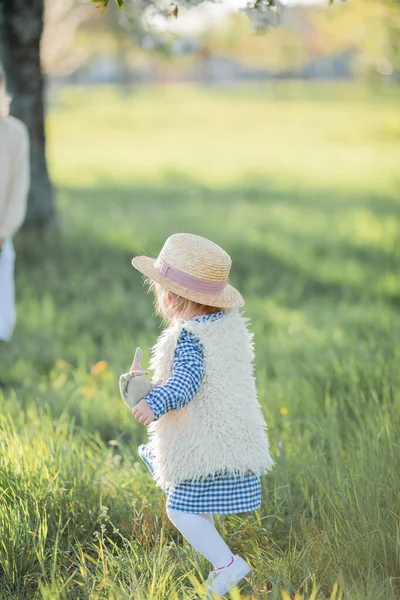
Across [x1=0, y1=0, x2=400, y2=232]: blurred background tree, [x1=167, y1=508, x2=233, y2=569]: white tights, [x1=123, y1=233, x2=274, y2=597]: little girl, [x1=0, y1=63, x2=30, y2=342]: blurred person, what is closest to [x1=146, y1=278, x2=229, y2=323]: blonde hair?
[x1=123, y1=233, x2=274, y2=597]: little girl

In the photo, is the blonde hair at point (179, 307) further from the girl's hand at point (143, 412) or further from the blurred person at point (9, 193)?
the blurred person at point (9, 193)

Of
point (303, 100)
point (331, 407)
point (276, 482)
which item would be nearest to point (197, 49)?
point (331, 407)

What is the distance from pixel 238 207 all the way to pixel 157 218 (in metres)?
1.67

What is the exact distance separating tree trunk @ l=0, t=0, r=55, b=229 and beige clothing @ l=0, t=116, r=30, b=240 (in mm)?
2912

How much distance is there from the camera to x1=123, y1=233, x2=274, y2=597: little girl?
8.58 ft

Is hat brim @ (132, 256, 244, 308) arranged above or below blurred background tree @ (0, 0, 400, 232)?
above

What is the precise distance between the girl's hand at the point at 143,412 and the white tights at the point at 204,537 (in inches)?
14.9

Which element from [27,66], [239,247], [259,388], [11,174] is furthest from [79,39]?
[259,388]

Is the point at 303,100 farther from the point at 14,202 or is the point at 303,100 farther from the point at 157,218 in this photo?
the point at 14,202

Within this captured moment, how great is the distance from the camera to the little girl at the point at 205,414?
262cm

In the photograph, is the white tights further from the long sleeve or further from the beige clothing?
→ the beige clothing

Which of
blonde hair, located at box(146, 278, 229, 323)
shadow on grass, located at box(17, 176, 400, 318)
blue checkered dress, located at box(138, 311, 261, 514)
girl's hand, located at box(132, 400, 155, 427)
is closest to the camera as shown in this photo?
girl's hand, located at box(132, 400, 155, 427)

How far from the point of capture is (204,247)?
8.83ft

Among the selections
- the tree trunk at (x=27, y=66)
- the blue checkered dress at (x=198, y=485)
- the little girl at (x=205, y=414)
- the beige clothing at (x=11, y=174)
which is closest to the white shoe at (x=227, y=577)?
the little girl at (x=205, y=414)
